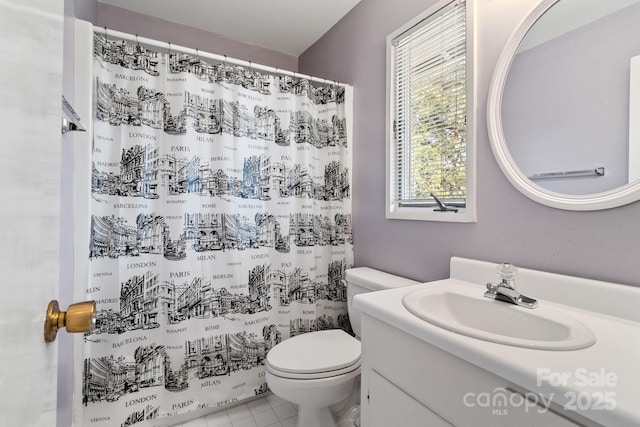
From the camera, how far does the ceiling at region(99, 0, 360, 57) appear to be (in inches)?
72.7

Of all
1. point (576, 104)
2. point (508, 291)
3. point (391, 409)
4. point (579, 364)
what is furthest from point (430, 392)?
point (576, 104)

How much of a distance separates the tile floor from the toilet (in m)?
0.20

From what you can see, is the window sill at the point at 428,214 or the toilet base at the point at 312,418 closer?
the window sill at the point at 428,214

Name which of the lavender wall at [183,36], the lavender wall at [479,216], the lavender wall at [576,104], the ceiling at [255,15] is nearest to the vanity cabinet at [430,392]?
the lavender wall at [479,216]

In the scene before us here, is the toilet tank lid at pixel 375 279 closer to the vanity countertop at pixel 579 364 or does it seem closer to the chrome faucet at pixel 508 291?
the chrome faucet at pixel 508 291

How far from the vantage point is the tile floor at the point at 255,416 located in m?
1.50

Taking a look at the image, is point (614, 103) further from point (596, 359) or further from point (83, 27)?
point (83, 27)

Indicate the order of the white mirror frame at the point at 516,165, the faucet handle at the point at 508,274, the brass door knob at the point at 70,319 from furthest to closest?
the faucet handle at the point at 508,274 < the white mirror frame at the point at 516,165 < the brass door knob at the point at 70,319

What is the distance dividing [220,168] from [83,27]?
0.79 m

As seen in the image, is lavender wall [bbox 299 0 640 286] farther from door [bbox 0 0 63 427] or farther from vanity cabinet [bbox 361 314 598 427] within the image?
door [bbox 0 0 63 427]

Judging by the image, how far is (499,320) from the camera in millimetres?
908

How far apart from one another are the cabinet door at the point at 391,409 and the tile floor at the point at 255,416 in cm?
78

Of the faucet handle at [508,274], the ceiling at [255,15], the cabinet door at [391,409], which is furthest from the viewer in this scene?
the ceiling at [255,15]

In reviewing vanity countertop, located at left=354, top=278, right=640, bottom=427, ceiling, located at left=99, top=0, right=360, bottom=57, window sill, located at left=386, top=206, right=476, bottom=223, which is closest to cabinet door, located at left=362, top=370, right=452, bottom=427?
vanity countertop, located at left=354, top=278, right=640, bottom=427
